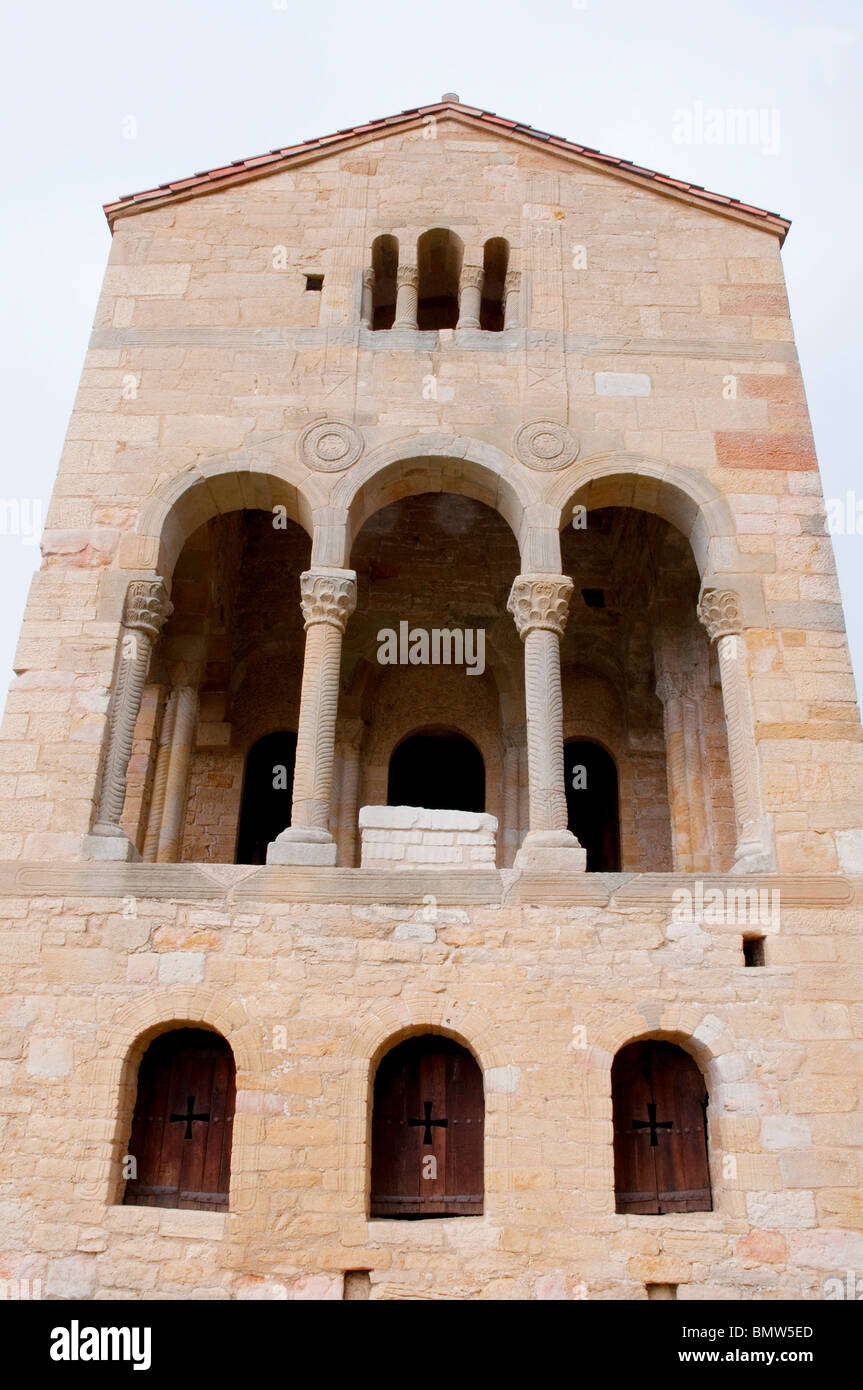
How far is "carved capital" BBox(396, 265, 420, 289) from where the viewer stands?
10.8 meters

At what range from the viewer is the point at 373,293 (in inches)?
434

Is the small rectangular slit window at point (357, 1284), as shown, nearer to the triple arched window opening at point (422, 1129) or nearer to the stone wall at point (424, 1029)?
the stone wall at point (424, 1029)

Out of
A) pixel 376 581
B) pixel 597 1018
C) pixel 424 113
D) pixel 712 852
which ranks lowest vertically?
pixel 597 1018

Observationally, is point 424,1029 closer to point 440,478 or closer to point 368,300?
point 440,478

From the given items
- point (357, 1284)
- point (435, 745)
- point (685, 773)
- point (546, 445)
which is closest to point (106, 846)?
point (357, 1284)

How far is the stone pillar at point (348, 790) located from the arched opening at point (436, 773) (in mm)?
1075

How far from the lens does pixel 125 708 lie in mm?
8781

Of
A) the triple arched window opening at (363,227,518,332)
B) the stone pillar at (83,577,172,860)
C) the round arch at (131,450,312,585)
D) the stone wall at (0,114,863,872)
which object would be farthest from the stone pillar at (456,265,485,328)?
the stone pillar at (83,577,172,860)

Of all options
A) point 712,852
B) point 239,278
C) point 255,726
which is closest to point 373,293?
point 239,278

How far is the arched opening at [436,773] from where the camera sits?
13211 millimetres

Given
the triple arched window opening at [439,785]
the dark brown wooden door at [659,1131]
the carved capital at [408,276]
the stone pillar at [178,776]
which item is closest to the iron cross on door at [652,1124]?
the dark brown wooden door at [659,1131]

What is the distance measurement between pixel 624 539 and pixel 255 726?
4.95 meters

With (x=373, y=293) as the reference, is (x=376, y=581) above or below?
below
